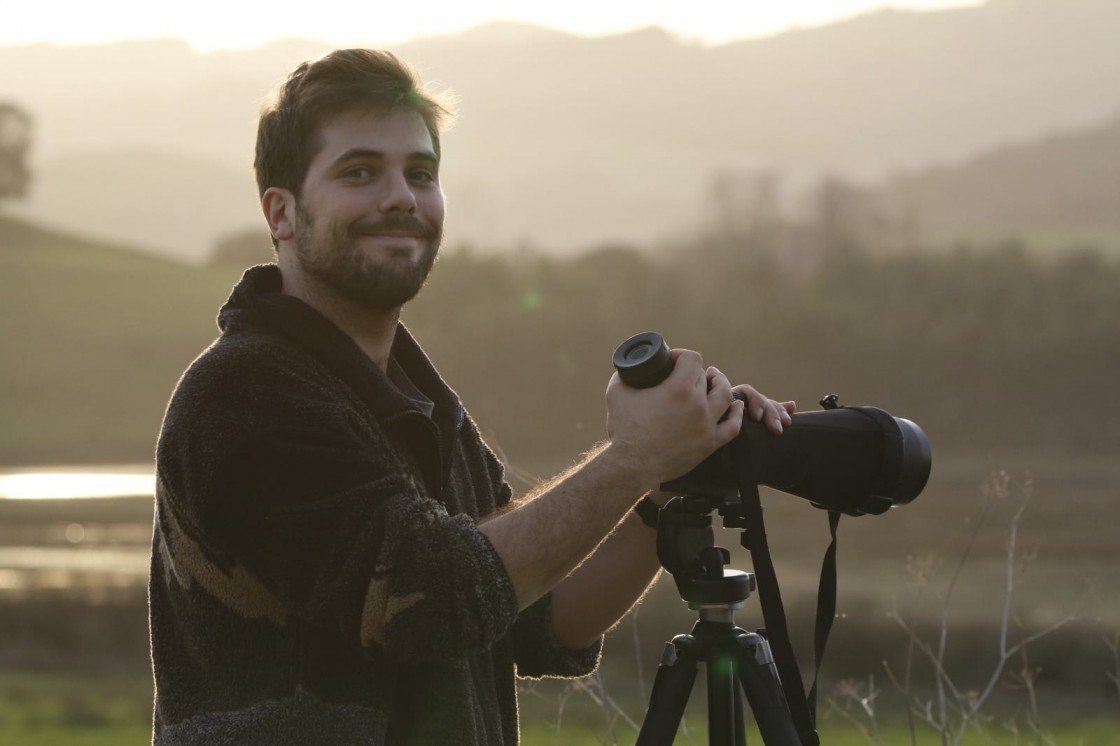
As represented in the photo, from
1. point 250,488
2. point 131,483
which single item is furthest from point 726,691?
point 131,483

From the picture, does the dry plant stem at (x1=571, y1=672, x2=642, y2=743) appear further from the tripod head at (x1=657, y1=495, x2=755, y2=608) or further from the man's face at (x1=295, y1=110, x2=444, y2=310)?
the man's face at (x1=295, y1=110, x2=444, y2=310)

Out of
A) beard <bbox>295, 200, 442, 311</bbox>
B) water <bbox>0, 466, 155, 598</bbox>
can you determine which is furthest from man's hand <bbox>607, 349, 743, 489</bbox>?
water <bbox>0, 466, 155, 598</bbox>

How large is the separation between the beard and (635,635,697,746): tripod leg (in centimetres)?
77

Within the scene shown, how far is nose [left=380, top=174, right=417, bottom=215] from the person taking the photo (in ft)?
7.89

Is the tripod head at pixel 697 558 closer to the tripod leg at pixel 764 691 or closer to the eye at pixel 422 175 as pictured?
the tripod leg at pixel 764 691

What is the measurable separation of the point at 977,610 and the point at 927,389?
39706mm

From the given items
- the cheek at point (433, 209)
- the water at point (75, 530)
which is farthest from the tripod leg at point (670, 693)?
the water at point (75, 530)

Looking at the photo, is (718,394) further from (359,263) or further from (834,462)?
(359,263)

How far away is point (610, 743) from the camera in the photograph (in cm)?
365

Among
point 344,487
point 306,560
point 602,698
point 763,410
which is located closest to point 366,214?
point 344,487

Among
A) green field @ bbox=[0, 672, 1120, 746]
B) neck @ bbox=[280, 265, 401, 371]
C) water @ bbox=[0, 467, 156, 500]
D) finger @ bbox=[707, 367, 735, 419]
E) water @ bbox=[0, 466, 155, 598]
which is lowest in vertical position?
water @ bbox=[0, 467, 156, 500]

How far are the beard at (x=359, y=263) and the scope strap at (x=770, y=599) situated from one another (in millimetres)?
651

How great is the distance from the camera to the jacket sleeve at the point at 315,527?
205 cm

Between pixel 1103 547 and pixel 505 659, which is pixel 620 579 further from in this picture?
pixel 1103 547
